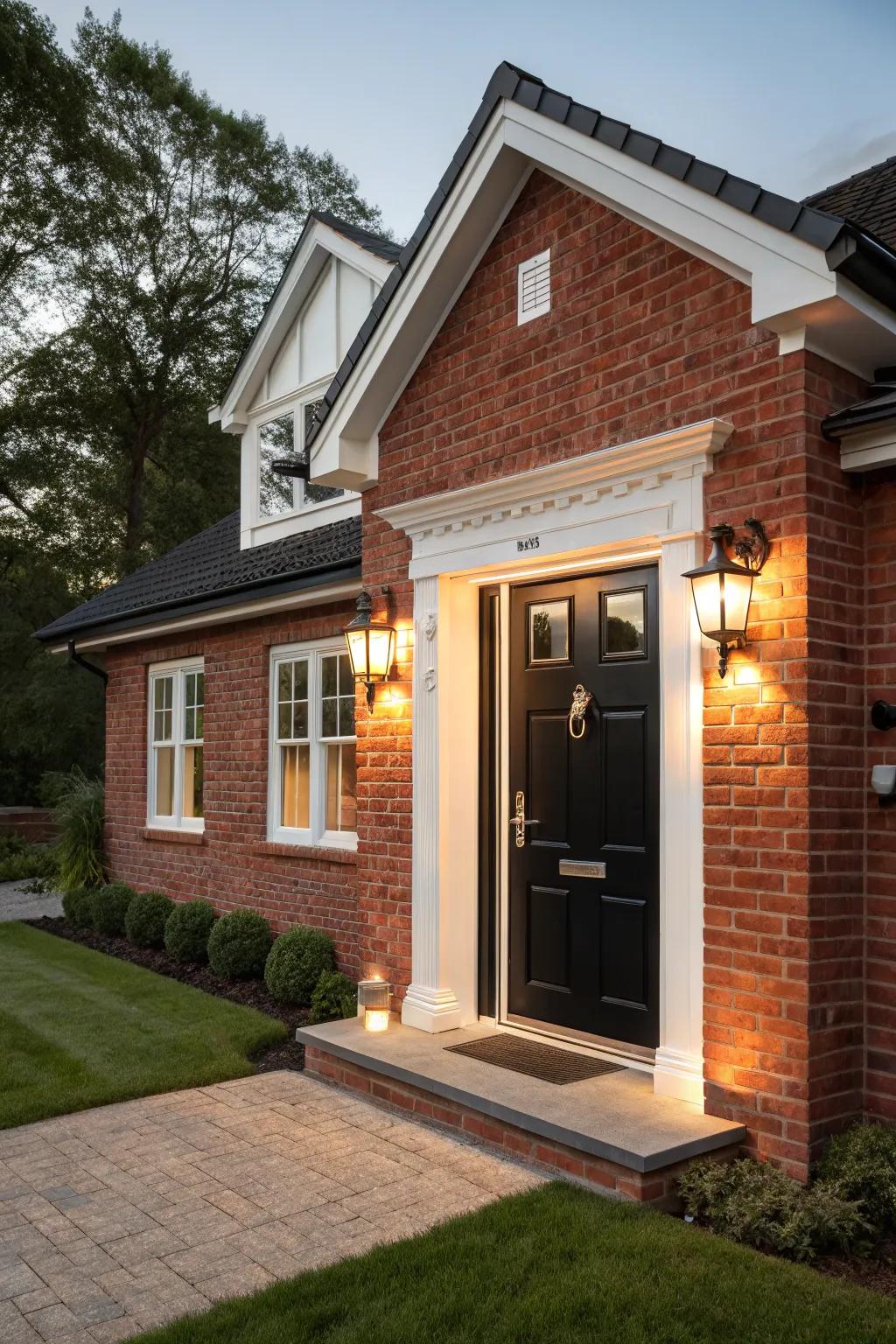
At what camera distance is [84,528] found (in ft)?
78.9

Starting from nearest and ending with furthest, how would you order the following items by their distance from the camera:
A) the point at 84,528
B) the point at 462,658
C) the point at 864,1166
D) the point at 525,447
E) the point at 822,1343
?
1. the point at 822,1343
2. the point at 864,1166
3. the point at 525,447
4. the point at 462,658
5. the point at 84,528

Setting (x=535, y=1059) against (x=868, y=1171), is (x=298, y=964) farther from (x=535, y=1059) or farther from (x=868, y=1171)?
(x=868, y=1171)

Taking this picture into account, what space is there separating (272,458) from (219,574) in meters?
1.39

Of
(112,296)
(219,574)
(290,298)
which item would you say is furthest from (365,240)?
(112,296)

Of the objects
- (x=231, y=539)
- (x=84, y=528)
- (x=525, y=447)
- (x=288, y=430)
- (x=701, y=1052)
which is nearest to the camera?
(x=701, y=1052)

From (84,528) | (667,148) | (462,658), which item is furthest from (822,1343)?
(84,528)

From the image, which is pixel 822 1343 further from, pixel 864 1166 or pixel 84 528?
Result: pixel 84 528

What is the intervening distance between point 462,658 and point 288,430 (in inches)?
213

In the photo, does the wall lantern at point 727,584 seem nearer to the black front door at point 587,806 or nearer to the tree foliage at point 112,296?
the black front door at point 587,806

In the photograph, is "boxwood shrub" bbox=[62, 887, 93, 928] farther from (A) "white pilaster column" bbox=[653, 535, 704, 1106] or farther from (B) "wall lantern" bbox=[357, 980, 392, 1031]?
(A) "white pilaster column" bbox=[653, 535, 704, 1106]

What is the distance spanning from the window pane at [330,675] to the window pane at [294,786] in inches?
24.1

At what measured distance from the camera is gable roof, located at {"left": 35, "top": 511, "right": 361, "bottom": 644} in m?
8.75

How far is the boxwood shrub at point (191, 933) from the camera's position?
9.98m

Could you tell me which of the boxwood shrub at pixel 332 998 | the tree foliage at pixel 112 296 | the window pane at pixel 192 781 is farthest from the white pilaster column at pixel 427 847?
the tree foliage at pixel 112 296
